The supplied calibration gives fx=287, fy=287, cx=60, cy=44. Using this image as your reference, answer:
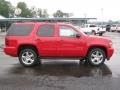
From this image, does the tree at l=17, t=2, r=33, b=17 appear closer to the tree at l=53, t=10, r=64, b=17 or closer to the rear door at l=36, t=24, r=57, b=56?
the tree at l=53, t=10, r=64, b=17

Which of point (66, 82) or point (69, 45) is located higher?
point (69, 45)

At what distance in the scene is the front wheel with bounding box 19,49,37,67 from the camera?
11547 mm

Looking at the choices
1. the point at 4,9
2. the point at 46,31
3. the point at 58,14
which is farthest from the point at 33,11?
the point at 46,31

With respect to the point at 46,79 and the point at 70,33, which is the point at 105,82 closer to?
the point at 46,79

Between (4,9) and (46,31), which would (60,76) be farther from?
(4,9)

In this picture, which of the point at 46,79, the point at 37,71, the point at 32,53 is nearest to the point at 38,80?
the point at 46,79

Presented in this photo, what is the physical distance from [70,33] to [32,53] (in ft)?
5.68

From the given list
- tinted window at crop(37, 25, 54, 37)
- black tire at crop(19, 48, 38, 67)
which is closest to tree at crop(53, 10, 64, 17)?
tinted window at crop(37, 25, 54, 37)

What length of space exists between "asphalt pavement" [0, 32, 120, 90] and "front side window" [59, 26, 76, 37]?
1.25 meters

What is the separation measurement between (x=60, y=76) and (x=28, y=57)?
258cm

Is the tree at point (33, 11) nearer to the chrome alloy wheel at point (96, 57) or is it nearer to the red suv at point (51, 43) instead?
the red suv at point (51, 43)

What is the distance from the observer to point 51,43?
11.5 meters

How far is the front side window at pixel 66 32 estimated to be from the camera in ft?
37.9

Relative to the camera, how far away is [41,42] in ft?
37.6
